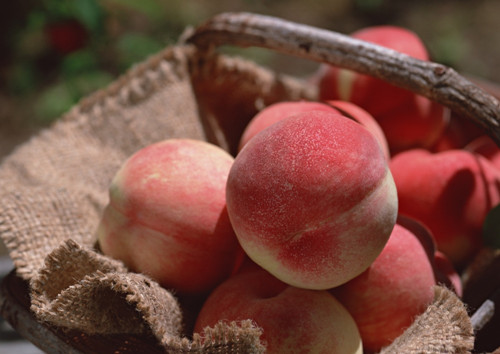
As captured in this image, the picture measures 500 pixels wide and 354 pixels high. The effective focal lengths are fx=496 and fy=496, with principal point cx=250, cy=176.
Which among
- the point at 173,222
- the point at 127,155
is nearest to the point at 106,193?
the point at 127,155

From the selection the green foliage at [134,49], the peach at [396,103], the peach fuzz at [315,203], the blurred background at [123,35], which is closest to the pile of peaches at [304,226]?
the peach fuzz at [315,203]

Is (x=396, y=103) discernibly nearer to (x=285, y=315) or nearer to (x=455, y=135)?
(x=455, y=135)

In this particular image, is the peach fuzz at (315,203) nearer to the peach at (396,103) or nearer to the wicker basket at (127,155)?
the wicker basket at (127,155)

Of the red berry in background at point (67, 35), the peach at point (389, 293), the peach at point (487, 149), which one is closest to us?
the peach at point (389, 293)

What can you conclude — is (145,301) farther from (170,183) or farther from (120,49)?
(120,49)

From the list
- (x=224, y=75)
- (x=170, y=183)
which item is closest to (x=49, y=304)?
(x=170, y=183)
